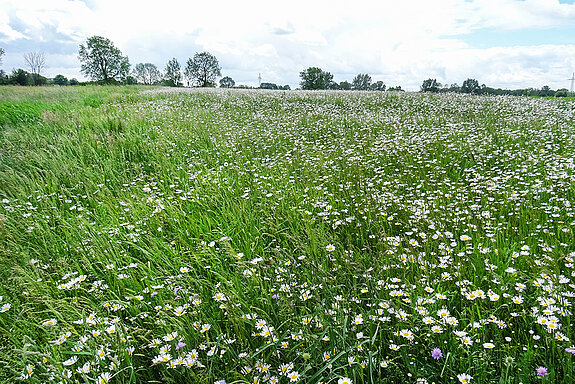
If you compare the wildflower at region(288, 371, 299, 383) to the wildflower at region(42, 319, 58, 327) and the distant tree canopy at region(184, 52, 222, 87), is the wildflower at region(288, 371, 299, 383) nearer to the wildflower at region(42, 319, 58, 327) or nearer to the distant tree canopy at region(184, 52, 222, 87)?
the wildflower at region(42, 319, 58, 327)

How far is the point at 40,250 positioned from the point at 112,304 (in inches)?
64.9

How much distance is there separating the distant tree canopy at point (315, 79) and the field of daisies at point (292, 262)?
3170 inches

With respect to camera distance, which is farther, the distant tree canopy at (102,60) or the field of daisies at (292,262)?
the distant tree canopy at (102,60)

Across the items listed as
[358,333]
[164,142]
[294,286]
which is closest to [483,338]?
[358,333]

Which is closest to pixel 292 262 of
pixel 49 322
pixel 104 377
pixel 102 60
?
pixel 104 377

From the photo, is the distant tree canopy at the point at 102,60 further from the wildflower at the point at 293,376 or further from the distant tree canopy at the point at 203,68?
the wildflower at the point at 293,376

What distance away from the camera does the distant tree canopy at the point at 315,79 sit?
8338cm

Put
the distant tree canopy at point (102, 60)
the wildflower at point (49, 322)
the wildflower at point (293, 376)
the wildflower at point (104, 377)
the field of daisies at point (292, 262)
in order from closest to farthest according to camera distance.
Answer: the wildflower at point (293, 376) < the wildflower at point (104, 377) < the field of daisies at point (292, 262) < the wildflower at point (49, 322) < the distant tree canopy at point (102, 60)

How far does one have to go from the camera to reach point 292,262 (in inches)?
111

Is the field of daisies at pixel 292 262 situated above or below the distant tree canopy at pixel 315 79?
below

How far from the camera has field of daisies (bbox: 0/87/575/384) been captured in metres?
1.96

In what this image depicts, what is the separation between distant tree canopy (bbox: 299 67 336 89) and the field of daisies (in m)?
80.5

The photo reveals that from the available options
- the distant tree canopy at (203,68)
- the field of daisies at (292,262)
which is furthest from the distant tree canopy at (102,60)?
the field of daisies at (292,262)

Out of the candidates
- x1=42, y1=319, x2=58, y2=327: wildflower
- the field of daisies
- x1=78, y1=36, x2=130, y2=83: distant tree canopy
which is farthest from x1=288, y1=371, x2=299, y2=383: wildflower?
x1=78, y1=36, x2=130, y2=83: distant tree canopy
